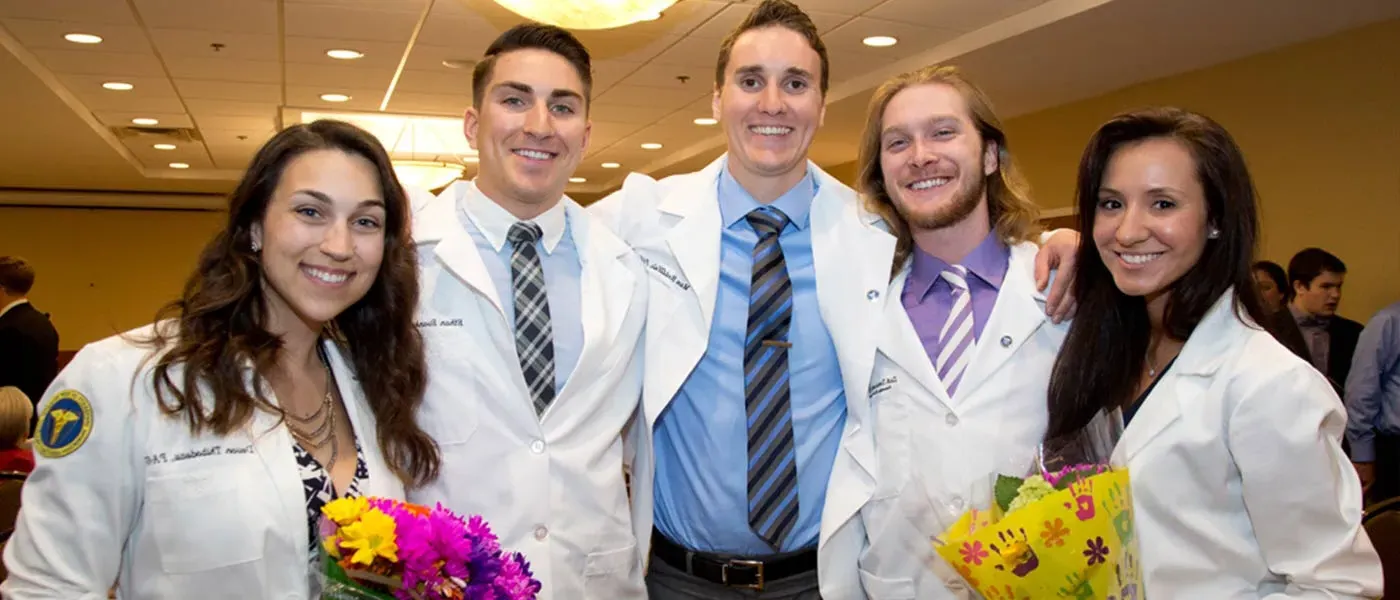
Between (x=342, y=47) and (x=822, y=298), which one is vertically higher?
(x=342, y=47)

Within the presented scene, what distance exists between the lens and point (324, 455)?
6.31 ft

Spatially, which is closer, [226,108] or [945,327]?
[945,327]

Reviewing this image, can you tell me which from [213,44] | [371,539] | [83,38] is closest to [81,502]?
[371,539]

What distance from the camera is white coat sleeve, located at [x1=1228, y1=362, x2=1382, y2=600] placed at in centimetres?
171

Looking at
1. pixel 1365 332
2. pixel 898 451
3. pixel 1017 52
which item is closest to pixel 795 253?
pixel 898 451

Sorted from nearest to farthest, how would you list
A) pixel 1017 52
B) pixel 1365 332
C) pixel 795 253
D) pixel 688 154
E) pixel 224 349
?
1. pixel 224 349
2. pixel 795 253
3. pixel 1365 332
4. pixel 1017 52
5. pixel 688 154

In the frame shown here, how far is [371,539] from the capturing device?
1453mm

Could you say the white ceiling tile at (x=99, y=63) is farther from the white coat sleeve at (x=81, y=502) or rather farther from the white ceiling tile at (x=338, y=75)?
the white coat sleeve at (x=81, y=502)

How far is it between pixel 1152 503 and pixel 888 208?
1.05 m

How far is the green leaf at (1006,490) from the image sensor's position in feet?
Result: 5.45

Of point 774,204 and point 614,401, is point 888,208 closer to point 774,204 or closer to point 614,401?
point 774,204

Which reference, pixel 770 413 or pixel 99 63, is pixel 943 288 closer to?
pixel 770 413

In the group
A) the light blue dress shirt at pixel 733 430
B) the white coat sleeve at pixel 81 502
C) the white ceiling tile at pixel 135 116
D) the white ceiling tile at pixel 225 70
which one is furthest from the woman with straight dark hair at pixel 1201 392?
the white ceiling tile at pixel 135 116

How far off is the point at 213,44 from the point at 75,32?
2.51 feet
